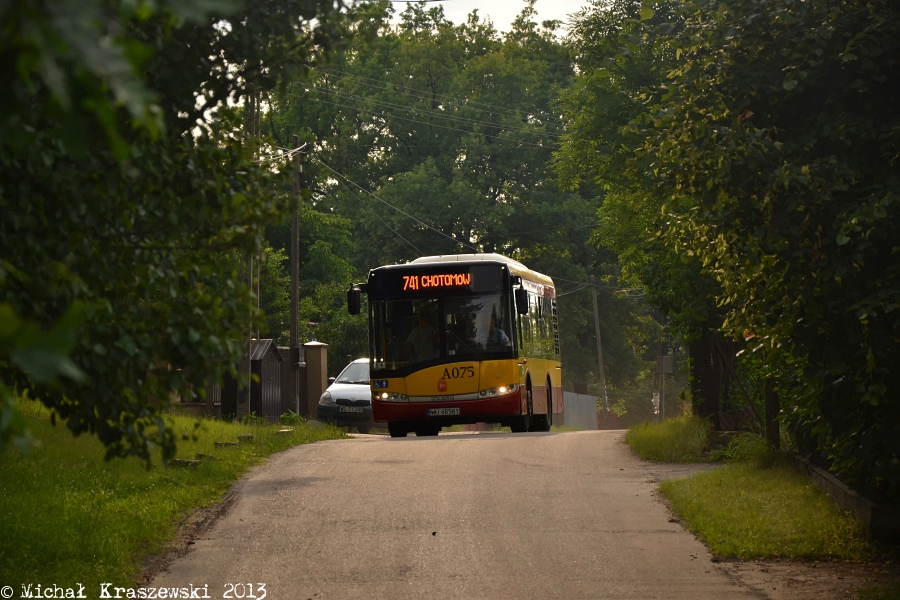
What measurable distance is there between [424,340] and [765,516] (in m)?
12.1

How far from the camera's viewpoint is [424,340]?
72.3 ft

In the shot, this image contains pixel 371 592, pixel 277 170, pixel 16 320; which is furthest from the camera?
pixel 371 592

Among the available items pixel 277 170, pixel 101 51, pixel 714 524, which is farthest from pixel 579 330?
pixel 101 51

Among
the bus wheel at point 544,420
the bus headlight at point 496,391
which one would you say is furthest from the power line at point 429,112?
the bus headlight at point 496,391

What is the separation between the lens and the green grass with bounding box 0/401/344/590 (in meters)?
8.40

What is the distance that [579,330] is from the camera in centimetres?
5769

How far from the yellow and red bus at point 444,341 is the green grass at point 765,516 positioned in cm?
868

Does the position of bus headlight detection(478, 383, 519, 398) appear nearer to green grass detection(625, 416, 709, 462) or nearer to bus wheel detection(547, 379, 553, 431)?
green grass detection(625, 416, 709, 462)

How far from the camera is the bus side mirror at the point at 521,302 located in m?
22.5

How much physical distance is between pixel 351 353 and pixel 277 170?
35.1 meters

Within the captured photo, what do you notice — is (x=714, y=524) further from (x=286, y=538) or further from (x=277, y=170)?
(x=277, y=170)

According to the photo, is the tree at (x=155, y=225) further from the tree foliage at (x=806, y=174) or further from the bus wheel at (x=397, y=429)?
Answer: the bus wheel at (x=397, y=429)

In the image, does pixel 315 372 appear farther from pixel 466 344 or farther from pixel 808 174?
pixel 808 174

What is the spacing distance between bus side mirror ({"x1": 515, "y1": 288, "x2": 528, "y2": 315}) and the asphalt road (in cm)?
636
